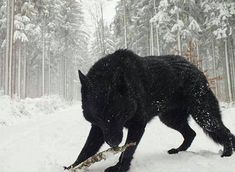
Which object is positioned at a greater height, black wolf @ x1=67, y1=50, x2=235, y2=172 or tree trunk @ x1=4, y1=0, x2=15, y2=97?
tree trunk @ x1=4, y1=0, x2=15, y2=97

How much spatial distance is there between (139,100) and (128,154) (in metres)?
0.66

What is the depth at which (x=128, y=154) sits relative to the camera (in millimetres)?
3654

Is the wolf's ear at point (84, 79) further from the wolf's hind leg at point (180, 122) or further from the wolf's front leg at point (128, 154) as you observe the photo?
the wolf's hind leg at point (180, 122)

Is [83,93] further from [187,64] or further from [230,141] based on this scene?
[230,141]

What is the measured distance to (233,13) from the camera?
23141 mm

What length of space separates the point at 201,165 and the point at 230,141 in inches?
46.6

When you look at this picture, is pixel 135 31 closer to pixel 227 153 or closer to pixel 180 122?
pixel 180 122

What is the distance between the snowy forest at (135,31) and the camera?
23250 millimetres

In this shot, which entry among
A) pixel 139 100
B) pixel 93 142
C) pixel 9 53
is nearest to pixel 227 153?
pixel 139 100

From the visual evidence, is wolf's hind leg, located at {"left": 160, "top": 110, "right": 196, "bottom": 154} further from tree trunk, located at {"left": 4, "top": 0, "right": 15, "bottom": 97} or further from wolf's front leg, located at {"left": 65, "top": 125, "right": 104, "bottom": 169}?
tree trunk, located at {"left": 4, "top": 0, "right": 15, "bottom": 97}

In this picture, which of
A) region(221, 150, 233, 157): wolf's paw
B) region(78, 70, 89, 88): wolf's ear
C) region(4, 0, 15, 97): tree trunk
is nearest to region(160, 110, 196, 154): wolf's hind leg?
region(221, 150, 233, 157): wolf's paw

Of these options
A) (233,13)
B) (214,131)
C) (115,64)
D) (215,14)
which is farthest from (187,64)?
(215,14)

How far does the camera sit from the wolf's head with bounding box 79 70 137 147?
341 centimetres

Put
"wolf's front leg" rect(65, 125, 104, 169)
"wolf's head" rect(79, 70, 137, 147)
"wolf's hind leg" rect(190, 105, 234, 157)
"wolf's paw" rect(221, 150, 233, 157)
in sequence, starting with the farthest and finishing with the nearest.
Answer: "wolf's hind leg" rect(190, 105, 234, 157), "wolf's paw" rect(221, 150, 233, 157), "wolf's front leg" rect(65, 125, 104, 169), "wolf's head" rect(79, 70, 137, 147)
